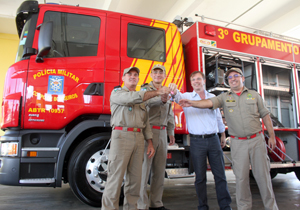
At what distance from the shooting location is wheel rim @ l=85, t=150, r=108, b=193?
8.50ft

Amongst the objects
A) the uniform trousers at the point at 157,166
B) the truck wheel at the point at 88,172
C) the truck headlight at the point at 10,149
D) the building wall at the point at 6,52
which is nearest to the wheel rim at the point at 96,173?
the truck wheel at the point at 88,172

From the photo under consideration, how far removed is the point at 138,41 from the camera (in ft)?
10.1

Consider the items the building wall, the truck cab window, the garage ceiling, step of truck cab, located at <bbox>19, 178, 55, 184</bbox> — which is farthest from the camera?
the building wall

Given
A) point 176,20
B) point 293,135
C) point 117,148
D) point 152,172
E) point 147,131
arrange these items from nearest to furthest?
point 117,148 < point 147,131 < point 152,172 < point 176,20 < point 293,135

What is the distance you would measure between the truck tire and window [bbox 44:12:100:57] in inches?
45.2

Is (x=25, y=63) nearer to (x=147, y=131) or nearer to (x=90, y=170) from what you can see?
(x=90, y=170)

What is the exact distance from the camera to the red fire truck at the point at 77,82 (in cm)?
251

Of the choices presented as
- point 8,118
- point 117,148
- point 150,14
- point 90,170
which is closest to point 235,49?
point 117,148

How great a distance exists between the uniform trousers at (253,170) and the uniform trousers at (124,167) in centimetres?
108

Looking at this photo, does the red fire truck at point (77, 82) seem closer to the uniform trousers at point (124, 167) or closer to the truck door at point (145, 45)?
the truck door at point (145, 45)

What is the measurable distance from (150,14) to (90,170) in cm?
675

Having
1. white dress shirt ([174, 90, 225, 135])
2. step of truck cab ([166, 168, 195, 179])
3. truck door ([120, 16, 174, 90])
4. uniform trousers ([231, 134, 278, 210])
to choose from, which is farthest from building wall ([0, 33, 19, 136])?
uniform trousers ([231, 134, 278, 210])

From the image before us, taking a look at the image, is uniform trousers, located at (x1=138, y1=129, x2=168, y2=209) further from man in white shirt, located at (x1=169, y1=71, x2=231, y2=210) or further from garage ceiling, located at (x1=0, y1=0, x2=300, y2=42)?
garage ceiling, located at (x1=0, y1=0, x2=300, y2=42)

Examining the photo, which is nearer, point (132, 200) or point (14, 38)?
point (132, 200)
